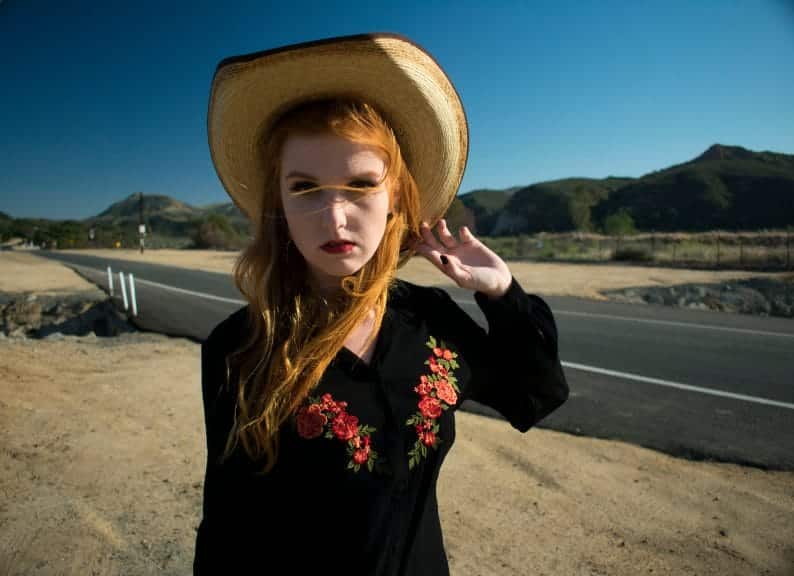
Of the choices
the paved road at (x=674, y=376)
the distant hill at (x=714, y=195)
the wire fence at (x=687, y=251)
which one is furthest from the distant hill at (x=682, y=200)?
the paved road at (x=674, y=376)

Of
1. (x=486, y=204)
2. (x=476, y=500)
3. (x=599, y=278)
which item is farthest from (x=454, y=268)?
(x=486, y=204)

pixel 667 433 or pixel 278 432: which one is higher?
pixel 278 432

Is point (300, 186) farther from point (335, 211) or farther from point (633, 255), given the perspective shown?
point (633, 255)

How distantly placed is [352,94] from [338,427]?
82cm

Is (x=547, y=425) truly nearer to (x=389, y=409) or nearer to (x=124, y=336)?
(x=389, y=409)

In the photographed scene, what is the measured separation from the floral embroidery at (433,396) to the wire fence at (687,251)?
22005mm

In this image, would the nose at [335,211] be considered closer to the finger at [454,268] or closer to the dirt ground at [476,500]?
the finger at [454,268]

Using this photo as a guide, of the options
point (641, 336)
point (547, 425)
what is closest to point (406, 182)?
point (547, 425)

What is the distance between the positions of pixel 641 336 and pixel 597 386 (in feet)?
9.85

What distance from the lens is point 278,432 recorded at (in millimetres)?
1134

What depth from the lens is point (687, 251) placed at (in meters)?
28.2

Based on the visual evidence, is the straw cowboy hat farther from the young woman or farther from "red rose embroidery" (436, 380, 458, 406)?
"red rose embroidery" (436, 380, 458, 406)

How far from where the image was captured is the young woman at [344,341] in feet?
3.64

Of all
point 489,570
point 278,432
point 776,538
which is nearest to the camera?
point 278,432
